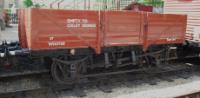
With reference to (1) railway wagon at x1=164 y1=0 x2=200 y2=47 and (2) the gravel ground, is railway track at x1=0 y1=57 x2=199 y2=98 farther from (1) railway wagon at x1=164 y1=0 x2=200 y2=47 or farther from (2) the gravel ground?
(1) railway wagon at x1=164 y1=0 x2=200 y2=47

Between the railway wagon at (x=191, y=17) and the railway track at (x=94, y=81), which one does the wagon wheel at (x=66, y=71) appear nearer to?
the railway track at (x=94, y=81)

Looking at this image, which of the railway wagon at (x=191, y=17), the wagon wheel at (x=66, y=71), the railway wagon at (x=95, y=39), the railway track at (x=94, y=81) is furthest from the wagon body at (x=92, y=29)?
the railway wagon at (x=191, y=17)

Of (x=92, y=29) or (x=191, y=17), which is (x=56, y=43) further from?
(x=191, y=17)

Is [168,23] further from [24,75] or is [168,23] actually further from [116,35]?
[24,75]

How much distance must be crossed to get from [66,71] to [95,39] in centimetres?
110

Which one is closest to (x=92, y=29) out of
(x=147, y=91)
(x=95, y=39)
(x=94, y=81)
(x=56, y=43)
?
(x=95, y=39)

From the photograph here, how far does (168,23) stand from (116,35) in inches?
81.4

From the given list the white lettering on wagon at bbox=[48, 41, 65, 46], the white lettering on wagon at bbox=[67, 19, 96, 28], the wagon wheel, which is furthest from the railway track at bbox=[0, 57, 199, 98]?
the white lettering on wagon at bbox=[67, 19, 96, 28]

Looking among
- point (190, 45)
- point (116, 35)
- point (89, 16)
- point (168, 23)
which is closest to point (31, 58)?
point (89, 16)

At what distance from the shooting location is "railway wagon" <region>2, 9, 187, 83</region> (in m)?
6.90

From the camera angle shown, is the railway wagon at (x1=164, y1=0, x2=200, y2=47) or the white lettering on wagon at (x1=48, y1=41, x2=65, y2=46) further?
the railway wagon at (x1=164, y1=0, x2=200, y2=47)

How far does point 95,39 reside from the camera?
764 cm

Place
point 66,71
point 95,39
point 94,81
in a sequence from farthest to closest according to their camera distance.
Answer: point 94,81 < point 66,71 < point 95,39

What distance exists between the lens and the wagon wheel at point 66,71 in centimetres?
760
